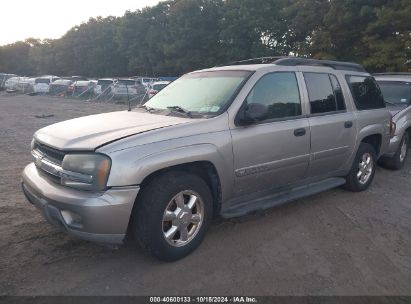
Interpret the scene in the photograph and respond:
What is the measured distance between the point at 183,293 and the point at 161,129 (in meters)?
1.42

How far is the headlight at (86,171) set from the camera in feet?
10.2

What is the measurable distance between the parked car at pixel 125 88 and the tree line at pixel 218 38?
12247 mm

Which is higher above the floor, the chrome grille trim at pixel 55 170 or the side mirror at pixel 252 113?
the side mirror at pixel 252 113

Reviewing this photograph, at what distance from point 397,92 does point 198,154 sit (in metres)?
6.30

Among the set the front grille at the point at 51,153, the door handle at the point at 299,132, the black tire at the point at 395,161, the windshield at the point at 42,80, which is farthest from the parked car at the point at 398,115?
the windshield at the point at 42,80

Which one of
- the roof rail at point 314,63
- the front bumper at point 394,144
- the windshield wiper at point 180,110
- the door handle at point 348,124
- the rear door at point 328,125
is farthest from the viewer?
the front bumper at point 394,144

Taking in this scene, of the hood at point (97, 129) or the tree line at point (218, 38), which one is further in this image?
the tree line at point (218, 38)

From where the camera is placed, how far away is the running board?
13.1 feet

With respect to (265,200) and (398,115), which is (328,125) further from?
(398,115)

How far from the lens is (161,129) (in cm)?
348

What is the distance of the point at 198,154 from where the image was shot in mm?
3561

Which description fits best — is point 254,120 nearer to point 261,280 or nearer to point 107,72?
point 261,280

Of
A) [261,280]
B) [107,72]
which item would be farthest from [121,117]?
[107,72]

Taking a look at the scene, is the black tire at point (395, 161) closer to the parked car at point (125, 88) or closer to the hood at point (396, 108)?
the hood at point (396, 108)
